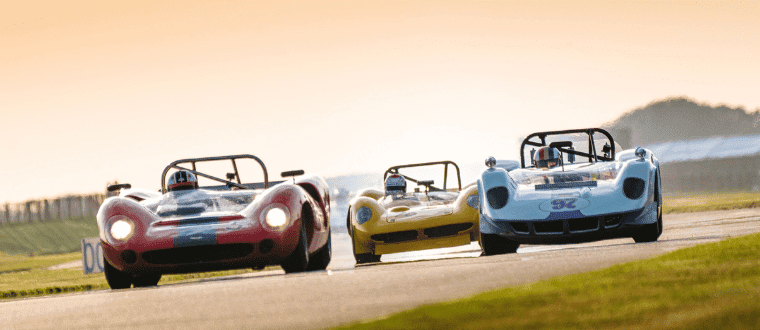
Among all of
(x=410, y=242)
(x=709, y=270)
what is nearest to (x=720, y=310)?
(x=709, y=270)

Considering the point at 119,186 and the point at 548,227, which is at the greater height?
the point at 119,186

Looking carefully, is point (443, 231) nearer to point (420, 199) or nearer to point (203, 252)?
point (420, 199)

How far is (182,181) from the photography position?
34.6 ft

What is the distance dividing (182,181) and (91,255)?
1635cm

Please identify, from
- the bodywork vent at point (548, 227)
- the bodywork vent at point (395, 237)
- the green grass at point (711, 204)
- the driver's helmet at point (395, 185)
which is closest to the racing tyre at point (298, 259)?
the bodywork vent at point (548, 227)

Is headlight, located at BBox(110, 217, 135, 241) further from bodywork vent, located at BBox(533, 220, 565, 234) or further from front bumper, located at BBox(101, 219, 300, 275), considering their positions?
bodywork vent, located at BBox(533, 220, 565, 234)

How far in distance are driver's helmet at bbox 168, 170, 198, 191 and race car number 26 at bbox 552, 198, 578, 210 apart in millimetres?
4071

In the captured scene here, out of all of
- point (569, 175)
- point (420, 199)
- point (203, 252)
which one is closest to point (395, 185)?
point (420, 199)

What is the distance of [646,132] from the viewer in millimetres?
135125

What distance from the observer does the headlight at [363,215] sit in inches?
498

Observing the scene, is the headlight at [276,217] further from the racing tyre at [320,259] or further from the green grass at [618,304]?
the green grass at [618,304]

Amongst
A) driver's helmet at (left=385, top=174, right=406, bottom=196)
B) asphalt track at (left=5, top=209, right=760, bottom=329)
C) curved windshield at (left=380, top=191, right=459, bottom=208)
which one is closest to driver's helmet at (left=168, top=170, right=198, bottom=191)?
asphalt track at (left=5, top=209, right=760, bottom=329)

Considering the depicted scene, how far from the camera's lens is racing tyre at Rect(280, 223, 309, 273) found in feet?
30.3

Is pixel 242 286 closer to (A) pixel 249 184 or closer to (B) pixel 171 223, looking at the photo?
(B) pixel 171 223
